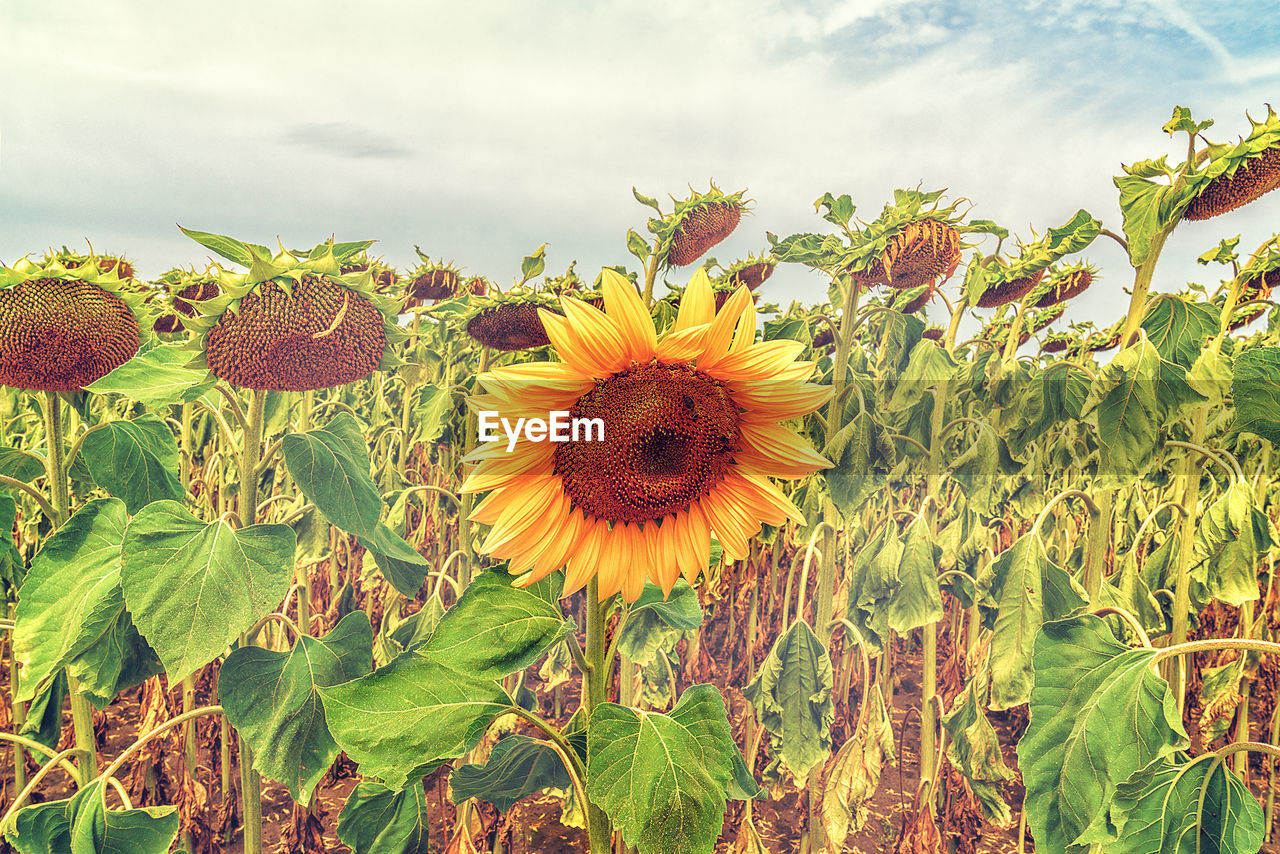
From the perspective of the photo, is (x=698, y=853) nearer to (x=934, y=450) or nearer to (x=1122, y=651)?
(x=1122, y=651)

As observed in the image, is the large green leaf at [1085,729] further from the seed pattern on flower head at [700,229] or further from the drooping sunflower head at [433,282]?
the drooping sunflower head at [433,282]

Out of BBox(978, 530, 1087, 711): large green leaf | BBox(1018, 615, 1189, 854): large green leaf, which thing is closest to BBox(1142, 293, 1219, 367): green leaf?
BBox(978, 530, 1087, 711): large green leaf

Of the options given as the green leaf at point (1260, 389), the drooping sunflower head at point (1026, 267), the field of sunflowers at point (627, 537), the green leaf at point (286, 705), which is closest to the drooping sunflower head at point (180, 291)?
the field of sunflowers at point (627, 537)

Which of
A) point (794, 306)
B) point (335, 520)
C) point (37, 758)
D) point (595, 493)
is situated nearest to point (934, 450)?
point (794, 306)

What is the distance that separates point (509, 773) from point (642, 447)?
0.47 meters

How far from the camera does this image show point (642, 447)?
0.55 metres

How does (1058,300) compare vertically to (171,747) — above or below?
above

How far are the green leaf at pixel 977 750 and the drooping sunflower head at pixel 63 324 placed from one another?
1397 mm

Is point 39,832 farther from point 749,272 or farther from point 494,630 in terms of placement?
point 749,272

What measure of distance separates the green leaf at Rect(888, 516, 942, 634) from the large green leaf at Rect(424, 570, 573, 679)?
2.15 feet

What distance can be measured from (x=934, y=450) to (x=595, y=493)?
32.2 inches

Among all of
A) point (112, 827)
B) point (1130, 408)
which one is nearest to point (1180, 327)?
point (1130, 408)

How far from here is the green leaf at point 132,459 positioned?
0.89 meters

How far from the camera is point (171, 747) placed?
164 cm
